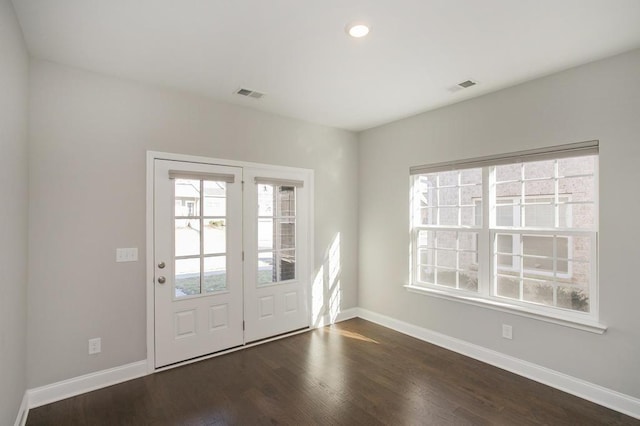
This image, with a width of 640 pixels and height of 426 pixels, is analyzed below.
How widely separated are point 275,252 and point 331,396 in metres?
1.76

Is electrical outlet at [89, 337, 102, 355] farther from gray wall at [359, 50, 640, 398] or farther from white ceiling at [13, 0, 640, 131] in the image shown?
gray wall at [359, 50, 640, 398]

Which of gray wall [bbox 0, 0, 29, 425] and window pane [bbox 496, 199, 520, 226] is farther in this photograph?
window pane [bbox 496, 199, 520, 226]

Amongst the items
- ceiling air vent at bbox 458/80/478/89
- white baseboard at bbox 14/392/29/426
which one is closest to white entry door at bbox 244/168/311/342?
white baseboard at bbox 14/392/29/426

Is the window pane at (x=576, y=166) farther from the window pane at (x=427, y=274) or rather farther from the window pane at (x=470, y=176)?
the window pane at (x=427, y=274)

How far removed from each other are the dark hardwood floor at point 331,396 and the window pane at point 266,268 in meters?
0.81

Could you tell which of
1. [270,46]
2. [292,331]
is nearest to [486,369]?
[292,331]

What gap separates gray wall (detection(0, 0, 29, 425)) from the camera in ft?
5.85

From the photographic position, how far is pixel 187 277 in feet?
10.7

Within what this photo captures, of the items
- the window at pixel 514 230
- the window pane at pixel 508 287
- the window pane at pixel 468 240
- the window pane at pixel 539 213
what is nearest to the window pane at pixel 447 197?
the window at pixel 514 230

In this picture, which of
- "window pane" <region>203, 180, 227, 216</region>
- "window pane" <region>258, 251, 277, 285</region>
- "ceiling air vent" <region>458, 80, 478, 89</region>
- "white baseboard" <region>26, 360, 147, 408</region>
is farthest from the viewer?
"window pane" <region>258, 251, 277, 285</region>

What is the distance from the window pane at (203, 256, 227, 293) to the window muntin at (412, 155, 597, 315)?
2.48 m

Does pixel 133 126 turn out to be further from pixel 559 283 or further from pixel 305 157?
pixel 559 283

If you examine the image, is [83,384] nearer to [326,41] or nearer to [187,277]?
[187,277]

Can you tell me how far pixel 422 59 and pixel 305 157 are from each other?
1.96 metres
